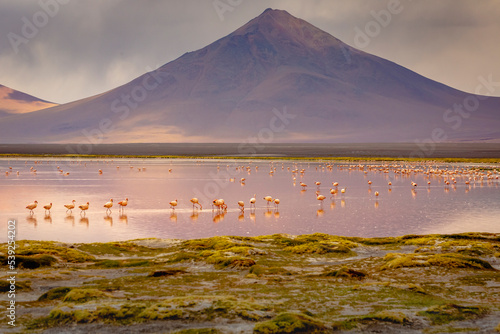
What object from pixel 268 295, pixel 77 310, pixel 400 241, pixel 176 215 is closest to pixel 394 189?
pixel 176 215

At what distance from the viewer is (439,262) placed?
2000 cm

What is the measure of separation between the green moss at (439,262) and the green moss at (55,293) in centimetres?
1042

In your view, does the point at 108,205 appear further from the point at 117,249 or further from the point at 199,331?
the point at 199,331

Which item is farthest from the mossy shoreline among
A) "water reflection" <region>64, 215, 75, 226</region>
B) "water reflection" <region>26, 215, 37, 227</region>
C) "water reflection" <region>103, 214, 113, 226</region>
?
"water reflection" <region>64, 215, 75, 226</region>

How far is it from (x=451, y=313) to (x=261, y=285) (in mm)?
5625

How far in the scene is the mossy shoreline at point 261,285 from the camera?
13336 mm

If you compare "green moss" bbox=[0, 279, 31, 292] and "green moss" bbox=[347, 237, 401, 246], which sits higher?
"green moss" bbox=[0, 279, 31, 292]

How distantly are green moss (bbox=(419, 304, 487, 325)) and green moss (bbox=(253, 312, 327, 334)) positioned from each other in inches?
112

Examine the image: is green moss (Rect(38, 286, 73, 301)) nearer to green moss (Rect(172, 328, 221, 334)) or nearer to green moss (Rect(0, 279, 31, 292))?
green moss (Rect(0, 279, 31, 292))

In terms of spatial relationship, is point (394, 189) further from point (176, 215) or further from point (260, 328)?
point (260, 328)

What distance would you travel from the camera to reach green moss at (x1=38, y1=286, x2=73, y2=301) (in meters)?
15.7

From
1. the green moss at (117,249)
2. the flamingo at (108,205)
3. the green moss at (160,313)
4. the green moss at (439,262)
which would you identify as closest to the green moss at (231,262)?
the green moss at (117,249)

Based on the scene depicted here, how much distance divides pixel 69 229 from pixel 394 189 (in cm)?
3471

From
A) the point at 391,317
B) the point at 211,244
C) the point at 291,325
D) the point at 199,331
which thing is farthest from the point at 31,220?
the point at 391,317
